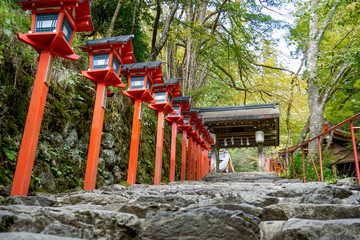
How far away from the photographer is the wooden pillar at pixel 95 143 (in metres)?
3.84

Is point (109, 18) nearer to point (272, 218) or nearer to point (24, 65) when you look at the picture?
point (24, 65)

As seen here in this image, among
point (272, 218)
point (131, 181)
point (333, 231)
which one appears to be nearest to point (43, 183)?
point (131, 181)

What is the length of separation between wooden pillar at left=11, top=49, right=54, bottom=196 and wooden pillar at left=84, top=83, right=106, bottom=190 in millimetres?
1023

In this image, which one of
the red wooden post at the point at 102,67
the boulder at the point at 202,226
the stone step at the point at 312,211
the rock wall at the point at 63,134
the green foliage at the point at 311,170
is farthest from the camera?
the green foliage at the point at 311,170

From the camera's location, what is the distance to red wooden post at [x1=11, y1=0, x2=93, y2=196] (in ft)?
9.29

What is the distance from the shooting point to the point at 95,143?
3988 millimetres

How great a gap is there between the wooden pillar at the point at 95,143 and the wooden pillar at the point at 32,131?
1.02m

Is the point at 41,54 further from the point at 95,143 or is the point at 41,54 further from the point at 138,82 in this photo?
the point at 138,82

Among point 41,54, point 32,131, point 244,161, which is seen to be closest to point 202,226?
point 32,131

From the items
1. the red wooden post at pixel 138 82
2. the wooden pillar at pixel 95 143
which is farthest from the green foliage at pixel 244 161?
the wooden pillar at pixel 95 143

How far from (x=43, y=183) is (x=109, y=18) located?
599cm

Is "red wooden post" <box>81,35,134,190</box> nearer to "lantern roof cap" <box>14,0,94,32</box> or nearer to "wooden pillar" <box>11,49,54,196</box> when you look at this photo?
"lantern roof cap" <box>14,0,94,32</box>

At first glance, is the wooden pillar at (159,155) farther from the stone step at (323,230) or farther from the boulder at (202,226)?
the stone step at (323,230)

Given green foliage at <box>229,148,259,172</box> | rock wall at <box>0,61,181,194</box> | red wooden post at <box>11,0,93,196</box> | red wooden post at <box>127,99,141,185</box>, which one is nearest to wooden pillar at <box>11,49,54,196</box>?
red wooden post at <box>11,0,93,196</box>
